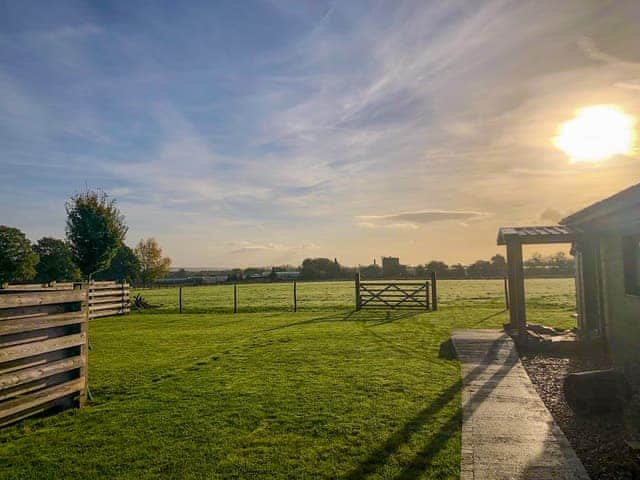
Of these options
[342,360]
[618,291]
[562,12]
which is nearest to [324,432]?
[342,360]

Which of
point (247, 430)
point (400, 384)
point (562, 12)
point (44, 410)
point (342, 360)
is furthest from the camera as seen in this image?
point (342, 360)

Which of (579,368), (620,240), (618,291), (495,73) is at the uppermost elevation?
(495,73)

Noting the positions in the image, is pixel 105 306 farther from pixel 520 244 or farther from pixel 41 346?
pixel 520 244

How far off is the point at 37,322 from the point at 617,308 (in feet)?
34.9

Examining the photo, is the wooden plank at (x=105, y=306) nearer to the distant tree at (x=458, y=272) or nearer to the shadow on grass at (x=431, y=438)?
the shadow on grass at (x=431, y=438)

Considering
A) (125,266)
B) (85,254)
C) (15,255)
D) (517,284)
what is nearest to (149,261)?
(125,266)

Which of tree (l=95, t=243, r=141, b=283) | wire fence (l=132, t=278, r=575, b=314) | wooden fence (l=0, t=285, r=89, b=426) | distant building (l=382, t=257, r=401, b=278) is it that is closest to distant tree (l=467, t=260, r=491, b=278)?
distant building (l=382, t=257, r=401, b=278)

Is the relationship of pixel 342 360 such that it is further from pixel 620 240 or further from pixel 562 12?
pixel 562 12

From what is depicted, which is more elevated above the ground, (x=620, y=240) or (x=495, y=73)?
(x=495, y=73)

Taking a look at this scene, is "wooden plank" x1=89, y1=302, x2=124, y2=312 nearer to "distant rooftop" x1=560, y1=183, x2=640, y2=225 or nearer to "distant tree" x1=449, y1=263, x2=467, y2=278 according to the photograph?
"distant rooftop" x1=560, y1=183, x2=640, y2=225

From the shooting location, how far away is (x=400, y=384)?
20.9ft

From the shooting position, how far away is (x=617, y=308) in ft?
27.5

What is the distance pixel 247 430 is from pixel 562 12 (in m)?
9.17

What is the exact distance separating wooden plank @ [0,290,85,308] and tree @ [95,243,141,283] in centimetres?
5579
